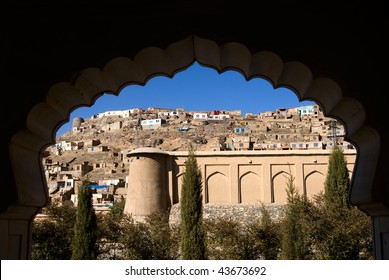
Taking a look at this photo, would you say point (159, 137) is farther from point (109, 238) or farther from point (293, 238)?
point (293, 238)

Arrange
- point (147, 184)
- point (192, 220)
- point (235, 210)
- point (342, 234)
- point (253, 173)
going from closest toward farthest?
1. point (342, 234)
2. point (192, 220)
3. point (147, 184)
4. point (235, 210)
5. point (253, 173)

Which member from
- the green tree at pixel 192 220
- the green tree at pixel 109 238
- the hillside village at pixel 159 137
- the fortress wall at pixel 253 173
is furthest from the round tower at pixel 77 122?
the green tree at pixel 192 220

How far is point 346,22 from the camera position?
10.2 feet

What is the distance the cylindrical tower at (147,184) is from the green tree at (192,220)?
8435mm

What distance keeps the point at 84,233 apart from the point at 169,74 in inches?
494

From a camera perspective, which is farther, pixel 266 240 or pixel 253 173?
pixel 253 173

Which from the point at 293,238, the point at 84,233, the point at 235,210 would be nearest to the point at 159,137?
the point at 235,210

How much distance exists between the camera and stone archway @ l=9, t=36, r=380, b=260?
10.2 ft

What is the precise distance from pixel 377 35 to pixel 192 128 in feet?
290

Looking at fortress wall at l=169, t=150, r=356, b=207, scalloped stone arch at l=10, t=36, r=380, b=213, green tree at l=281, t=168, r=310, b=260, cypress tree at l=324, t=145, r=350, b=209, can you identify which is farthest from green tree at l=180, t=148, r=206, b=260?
scalloped stone arch at l=10, t=36, r=380, b=213

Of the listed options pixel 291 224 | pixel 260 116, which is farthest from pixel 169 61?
pixel 260 116

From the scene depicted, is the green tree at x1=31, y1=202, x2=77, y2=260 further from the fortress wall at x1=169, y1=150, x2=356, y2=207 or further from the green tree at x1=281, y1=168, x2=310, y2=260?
the fortress wall at x1=169, y1=150, x2=356, y2=207

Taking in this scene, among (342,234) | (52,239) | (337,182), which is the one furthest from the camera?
(337,182)

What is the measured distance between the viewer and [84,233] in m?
15.1
